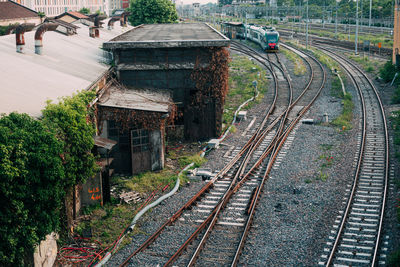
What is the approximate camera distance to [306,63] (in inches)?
1732

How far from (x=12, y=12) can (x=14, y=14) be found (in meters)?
1.06

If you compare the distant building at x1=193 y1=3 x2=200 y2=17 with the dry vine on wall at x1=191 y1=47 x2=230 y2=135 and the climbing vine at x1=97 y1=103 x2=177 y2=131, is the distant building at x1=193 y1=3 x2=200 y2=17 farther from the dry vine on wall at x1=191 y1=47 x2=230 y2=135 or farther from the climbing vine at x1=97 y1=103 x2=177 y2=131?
the climbing vine at x1=97 y1=103 x2=177 y2=131

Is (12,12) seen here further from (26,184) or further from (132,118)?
(26,184)

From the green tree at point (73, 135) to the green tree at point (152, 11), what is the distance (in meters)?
35.1

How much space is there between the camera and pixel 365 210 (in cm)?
1494

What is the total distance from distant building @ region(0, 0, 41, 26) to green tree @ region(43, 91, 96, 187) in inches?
2018

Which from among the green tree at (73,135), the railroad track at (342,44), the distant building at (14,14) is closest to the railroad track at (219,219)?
the green tree at (73,135)

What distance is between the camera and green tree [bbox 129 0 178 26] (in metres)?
48.2

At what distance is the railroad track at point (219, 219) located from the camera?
12383 mm

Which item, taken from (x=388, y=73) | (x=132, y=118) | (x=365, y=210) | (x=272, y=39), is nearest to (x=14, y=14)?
(x=272, y=39)

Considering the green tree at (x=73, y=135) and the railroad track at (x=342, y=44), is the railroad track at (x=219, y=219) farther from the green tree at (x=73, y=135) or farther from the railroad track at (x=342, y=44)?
the railroad track at (x=342, y=44)

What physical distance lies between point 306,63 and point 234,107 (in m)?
17.6

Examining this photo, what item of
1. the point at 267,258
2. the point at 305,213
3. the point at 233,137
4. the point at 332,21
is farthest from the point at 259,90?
the point at 332,21

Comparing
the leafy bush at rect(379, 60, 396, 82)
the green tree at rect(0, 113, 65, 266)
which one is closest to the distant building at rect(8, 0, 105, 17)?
the leafy bush at rect(379, 60, 396, 82)
